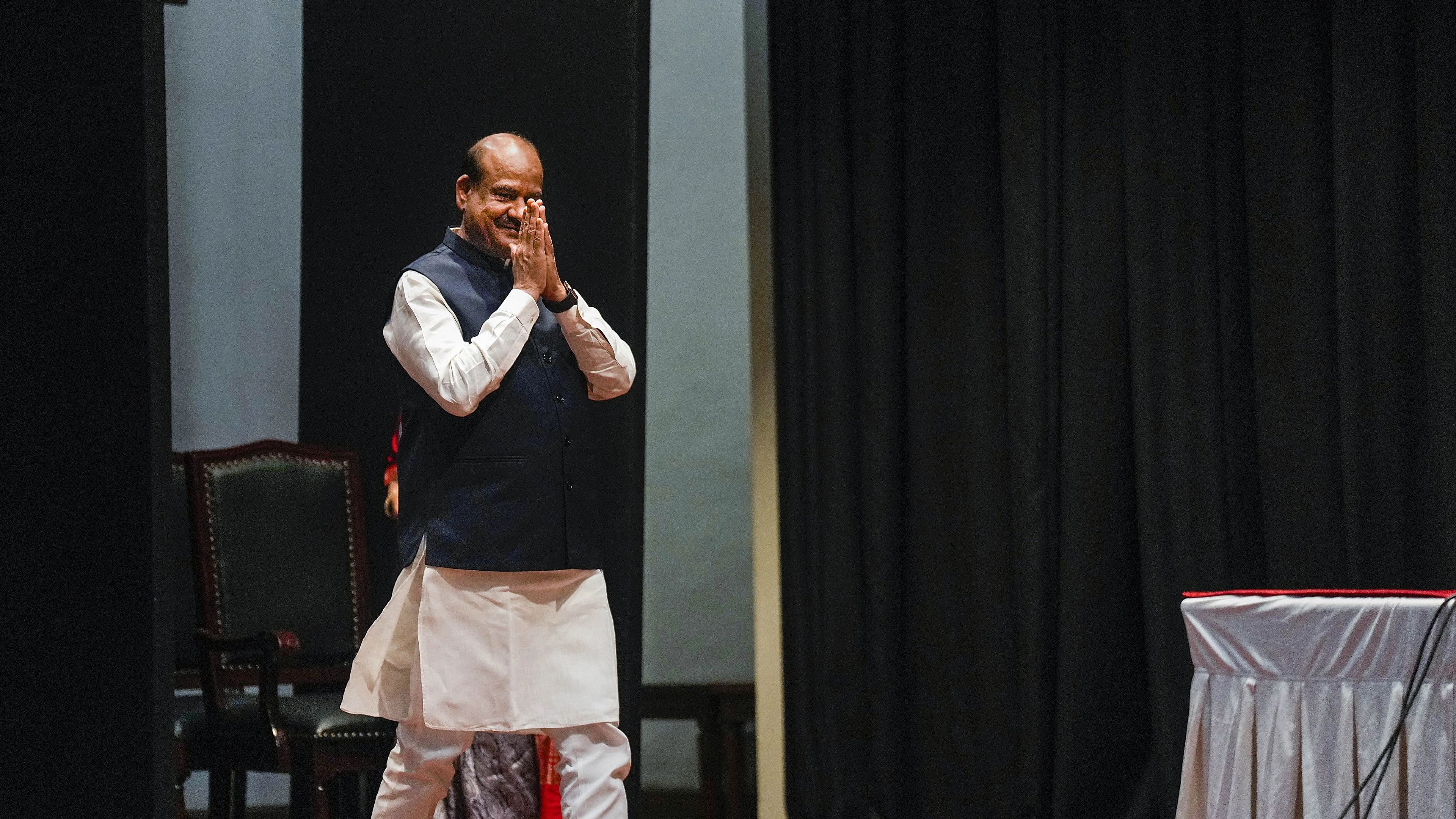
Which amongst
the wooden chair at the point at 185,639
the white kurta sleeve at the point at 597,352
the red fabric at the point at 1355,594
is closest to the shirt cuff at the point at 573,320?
the white kurta sleeve at the point at 597,352

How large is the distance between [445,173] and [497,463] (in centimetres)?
129

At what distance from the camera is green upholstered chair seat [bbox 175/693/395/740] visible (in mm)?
3105

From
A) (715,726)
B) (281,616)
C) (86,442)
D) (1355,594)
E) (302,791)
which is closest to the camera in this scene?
(86,442)

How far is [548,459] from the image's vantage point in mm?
2551

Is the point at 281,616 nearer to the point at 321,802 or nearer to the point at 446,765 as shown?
the point at 321,802

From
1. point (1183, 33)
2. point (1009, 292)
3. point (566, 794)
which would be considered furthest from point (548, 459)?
point (1183, 33)

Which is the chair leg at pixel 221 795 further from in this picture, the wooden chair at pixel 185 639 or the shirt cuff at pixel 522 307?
the shirt cuff at pixel 522 307

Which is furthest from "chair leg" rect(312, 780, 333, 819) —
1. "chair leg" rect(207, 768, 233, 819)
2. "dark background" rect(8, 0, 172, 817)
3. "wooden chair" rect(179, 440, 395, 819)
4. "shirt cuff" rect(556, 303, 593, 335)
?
"dark background" rect(8, 0, 172, 817)

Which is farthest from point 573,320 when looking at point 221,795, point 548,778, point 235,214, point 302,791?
point 235,214

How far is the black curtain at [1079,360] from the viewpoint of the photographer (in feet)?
11.6

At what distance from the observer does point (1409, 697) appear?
7.69ft

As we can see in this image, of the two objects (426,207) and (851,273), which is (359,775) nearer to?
(426,207)

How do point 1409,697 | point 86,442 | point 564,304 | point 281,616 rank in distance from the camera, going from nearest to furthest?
point 86,442
point 1409,697
point 564,304
point 281,616

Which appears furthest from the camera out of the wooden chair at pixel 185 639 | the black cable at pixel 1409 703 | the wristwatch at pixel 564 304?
the wooden chair at pixel 185 639
